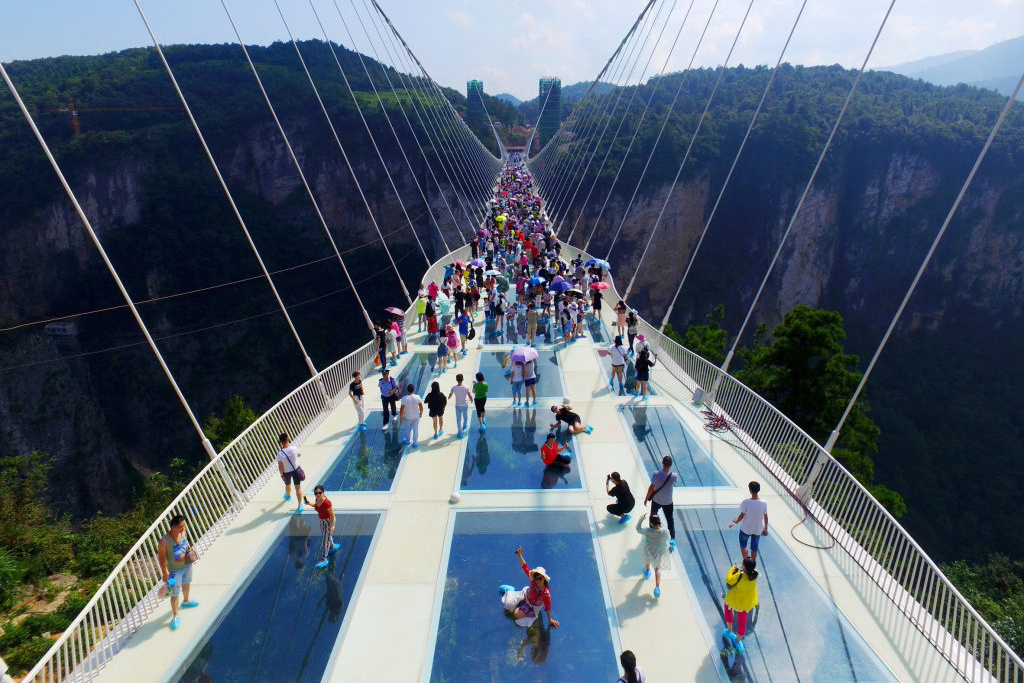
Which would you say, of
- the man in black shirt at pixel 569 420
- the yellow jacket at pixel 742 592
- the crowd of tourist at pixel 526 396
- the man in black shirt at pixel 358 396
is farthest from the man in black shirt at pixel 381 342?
the yellow jacket at pixel 742 592

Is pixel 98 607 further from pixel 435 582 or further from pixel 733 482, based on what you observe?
pixel 733 482

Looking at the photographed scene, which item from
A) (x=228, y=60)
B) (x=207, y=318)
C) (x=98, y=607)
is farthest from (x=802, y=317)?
(x=228, y=60)

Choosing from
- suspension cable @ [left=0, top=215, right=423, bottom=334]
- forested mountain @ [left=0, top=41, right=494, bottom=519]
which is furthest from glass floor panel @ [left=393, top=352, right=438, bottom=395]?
suspension cable @ [left=0, top=215, right=423, bottom=334]

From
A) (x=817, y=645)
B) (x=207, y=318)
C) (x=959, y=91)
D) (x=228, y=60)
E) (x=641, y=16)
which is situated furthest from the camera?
(x=228, y=60)

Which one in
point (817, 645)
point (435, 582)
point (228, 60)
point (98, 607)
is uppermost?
point (228, 60)

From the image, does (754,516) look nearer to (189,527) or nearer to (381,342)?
(189,527)

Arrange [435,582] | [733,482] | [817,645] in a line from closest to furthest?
[817,645]
[435,582]
[733,482]
